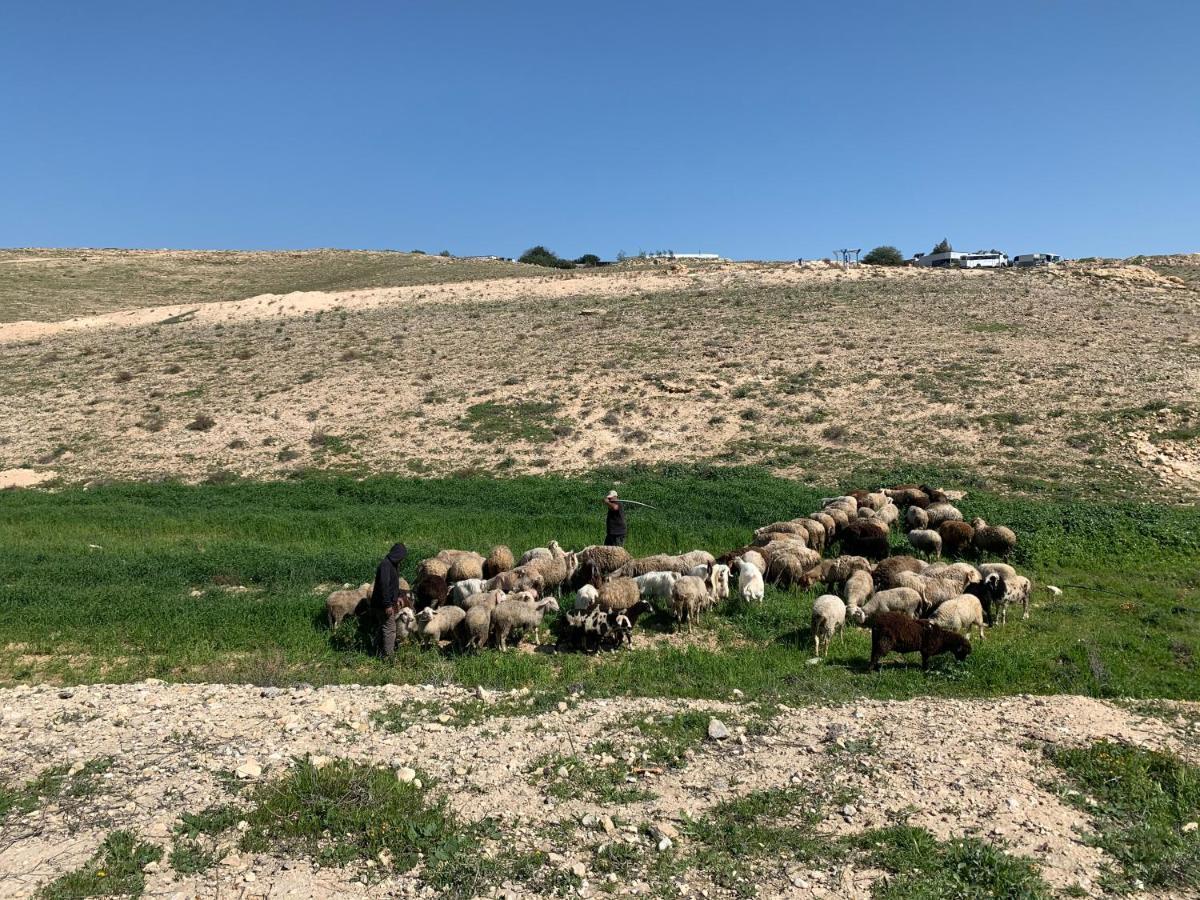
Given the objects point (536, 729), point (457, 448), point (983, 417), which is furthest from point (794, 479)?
point (536, 729)

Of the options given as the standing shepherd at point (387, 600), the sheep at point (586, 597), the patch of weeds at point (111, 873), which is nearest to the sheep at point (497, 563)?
the sheep at point (586, 597)

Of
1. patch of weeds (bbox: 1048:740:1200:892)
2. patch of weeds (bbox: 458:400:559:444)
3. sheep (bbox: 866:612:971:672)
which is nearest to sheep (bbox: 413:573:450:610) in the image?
sheep (bbox: 866:612:971:672)

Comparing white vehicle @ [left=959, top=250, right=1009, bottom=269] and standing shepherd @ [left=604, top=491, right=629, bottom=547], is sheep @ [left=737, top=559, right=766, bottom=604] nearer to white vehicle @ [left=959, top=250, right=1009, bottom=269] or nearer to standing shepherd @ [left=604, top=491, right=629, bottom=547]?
standing shepherd @ [left=604, top=491, right=629, bottom=547]

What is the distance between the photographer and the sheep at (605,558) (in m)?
14.5

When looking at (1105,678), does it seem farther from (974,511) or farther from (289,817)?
(289,817)

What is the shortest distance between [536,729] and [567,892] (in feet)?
9.01

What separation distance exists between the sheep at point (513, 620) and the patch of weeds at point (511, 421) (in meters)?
13.0

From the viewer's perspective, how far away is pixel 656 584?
43.2 feet

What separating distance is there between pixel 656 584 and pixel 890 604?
383cm

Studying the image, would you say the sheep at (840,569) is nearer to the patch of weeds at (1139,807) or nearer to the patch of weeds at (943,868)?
the patch of weeds at (1139,807)

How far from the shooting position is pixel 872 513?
56.0ft

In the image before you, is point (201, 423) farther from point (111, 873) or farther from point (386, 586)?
point (111, 873)

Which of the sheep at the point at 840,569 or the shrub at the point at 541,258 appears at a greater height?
the shrub at the point at 541,258

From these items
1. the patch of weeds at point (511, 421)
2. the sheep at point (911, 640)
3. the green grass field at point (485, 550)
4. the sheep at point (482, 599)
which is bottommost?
the green grass field at point (485, 550)
